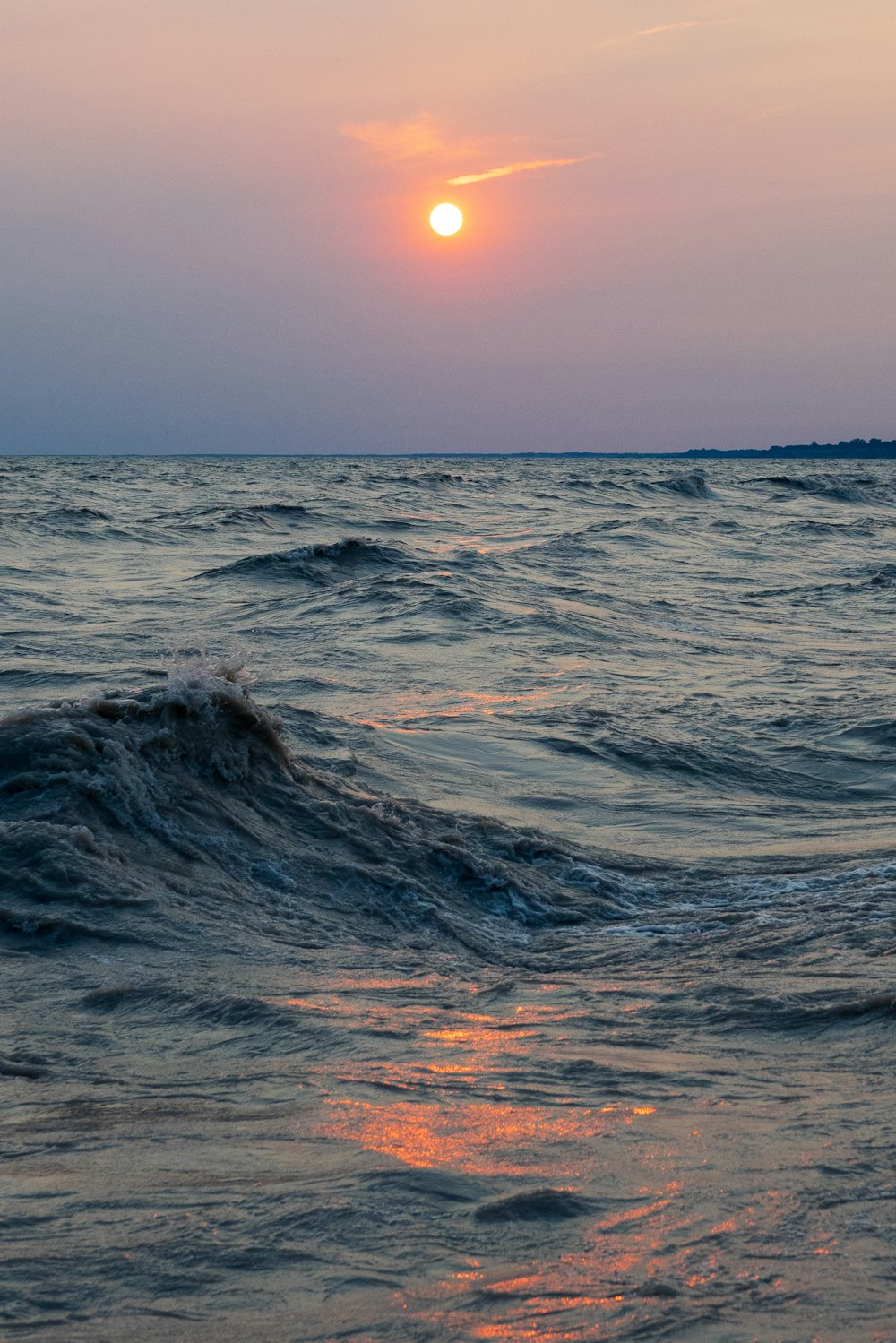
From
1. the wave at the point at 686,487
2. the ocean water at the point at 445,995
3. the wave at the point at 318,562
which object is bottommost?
the ocean water at the point at 445,995

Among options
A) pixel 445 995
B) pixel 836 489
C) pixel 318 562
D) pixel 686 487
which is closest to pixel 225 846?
pixel 445 995

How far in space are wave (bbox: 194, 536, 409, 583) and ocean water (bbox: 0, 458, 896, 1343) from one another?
6.07 metres

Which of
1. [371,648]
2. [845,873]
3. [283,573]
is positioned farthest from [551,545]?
[845,873]

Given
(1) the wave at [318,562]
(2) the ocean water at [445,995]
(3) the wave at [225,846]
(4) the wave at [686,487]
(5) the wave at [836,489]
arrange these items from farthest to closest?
(5) the wave at [836,489]
(4) the wave at [686,487]
(1) the wave at [318,562]
(3) the wave at [225,846]
(2) the ocean water at [445,995]

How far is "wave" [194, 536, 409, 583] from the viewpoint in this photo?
17.5m

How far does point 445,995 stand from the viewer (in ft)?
12.8

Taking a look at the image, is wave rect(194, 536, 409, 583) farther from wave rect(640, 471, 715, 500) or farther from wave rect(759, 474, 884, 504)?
wave rect(759, 474, 884, 504)

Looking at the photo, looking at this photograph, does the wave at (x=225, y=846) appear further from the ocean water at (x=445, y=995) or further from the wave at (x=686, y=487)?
the wave at (x=686, y=487)

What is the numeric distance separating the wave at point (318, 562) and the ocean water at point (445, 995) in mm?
6072

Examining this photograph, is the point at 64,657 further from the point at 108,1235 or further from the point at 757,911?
the point at 108,1235

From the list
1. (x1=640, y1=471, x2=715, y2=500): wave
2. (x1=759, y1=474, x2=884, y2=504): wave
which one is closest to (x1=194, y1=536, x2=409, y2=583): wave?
(x1=640, y1=471, x2=715, y2=500): wave

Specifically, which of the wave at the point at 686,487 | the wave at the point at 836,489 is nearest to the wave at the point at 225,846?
the wave at the point at 686,487

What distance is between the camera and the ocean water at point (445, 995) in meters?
2.15

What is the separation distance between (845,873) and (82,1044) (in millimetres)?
3640
